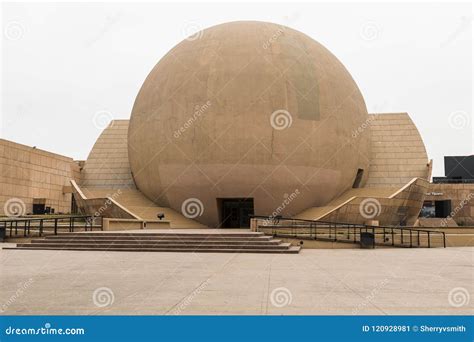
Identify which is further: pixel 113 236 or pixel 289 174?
pixel 289 174

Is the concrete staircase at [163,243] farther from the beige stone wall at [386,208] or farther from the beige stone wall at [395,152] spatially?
the beige stone wall at [395,152]

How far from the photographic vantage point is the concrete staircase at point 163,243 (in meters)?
15.1

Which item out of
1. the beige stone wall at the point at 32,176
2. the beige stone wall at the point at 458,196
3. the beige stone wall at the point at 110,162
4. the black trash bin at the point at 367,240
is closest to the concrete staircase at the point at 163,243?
the black trash bin at the point at 367,240

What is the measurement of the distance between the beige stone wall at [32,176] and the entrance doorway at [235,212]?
1262 cm

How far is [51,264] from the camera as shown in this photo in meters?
10.8

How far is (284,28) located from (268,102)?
21.6 ft

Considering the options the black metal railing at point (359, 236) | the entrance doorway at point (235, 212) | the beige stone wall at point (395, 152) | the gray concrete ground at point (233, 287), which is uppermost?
the beige stone wall at point (395, 152)

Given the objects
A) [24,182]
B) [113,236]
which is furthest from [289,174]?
[24,182]

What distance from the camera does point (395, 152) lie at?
3222 cm

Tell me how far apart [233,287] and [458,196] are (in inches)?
1735

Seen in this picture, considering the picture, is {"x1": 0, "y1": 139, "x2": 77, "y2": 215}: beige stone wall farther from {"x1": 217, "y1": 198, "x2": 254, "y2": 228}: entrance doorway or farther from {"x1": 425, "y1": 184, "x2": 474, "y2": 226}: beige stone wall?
{"x1": 425, "y1": 184, "x2": 474, "y2": 226}: beige stone wall

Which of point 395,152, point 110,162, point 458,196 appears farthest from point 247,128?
point 458,196

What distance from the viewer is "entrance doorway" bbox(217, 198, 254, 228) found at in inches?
1069
